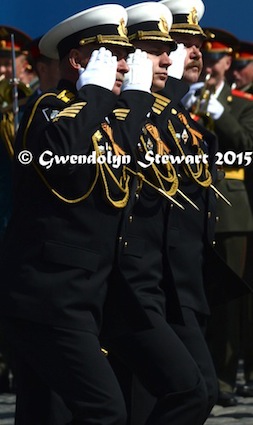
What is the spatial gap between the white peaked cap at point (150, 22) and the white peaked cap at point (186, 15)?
254 mm

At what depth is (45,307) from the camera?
18.9ft

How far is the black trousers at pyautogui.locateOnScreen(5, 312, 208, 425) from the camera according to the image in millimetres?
5652

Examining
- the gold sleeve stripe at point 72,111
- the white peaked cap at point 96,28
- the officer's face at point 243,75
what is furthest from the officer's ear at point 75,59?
the officer's face at point 243,75

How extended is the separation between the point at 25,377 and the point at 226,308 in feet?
13.0

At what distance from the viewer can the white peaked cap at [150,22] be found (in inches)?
263

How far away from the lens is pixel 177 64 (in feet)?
23.0

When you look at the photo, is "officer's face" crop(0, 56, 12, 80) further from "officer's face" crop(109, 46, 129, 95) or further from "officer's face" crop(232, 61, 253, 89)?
"officer's face" crop(109, 46, 129, 95)

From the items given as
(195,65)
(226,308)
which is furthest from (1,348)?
(195,65)

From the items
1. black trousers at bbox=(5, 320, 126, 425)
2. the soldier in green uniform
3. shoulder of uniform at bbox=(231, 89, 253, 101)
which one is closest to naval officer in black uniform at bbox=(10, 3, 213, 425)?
black trousers at bbox=(5, 320, 126, 425)

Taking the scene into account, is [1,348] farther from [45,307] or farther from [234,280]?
[45,307]

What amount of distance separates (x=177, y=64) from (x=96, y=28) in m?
0.87

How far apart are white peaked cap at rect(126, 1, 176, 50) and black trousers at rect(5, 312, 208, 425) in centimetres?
115

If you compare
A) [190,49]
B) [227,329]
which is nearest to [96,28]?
[190,49]

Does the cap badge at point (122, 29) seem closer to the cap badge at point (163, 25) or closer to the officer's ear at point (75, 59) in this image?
the officer's ear at point (75, 59)
